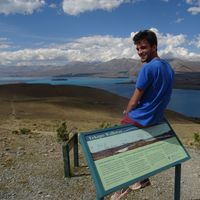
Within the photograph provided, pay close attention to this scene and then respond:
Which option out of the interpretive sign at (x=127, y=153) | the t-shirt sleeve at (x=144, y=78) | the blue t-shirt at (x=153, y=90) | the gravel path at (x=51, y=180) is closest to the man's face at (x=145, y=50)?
the blue t-shirt at (x=153, y=90)

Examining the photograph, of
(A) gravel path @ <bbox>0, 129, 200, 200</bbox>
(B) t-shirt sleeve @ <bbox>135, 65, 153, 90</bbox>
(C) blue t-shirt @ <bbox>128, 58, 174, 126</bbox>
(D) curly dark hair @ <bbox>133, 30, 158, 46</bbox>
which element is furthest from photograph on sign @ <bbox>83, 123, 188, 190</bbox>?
(A) gravel path @ <bbox>0, 129, 200, 200</bbox>

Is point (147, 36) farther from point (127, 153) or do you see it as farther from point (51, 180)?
point (51, 180)

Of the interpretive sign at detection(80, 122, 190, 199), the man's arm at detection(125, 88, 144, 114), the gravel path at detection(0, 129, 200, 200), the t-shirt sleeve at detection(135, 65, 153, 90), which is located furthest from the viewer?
the gravel path at detection(0, 129, 200, 200)

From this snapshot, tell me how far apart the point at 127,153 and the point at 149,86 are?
3.05 feet

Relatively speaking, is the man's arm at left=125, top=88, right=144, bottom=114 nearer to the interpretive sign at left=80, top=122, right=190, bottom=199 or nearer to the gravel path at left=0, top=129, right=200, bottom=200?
the interpretive sign at left=80, top=122, right=190, bottom=199

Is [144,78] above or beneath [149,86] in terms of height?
above

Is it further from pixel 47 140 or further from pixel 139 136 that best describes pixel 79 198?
pixel 47 140

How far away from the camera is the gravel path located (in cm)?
686

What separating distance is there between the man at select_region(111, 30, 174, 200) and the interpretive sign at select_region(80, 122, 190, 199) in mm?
182

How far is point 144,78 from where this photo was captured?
15.3 ft

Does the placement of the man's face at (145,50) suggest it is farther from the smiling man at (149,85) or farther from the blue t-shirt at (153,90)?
the blue t-shirt at (153,90)

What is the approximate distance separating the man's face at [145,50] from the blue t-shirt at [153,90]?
0.13 m

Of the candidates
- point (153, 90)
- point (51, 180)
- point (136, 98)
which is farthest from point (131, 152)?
point (51, 180)

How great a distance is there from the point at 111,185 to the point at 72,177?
3976 mm
